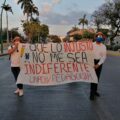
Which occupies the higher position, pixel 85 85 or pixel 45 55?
pixel 45 55

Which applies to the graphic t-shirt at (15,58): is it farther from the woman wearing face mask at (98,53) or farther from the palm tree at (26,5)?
the palm tree at (26,5)

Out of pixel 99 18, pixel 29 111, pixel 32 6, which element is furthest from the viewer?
pixel 32 6

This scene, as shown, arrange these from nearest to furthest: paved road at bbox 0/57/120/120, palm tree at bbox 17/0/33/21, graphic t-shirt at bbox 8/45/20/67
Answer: paved road at bbox 0/57/120/120 → graphic t-shirt at bbox 8/45/20/67 → palm tree at bbox 17/0/33/21

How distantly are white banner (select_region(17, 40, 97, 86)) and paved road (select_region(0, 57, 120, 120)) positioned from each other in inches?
19.7

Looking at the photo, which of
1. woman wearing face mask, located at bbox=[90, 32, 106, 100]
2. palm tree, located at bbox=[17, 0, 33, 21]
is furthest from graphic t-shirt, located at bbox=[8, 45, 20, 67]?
palm tree, located at bbox=[17, 0, 33, 21]

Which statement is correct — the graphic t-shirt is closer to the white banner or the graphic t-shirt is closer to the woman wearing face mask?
the white banner

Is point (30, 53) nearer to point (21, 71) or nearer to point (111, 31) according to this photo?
point (21, 71)

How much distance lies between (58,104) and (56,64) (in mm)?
1807

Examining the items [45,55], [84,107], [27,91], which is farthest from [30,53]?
[84,107]

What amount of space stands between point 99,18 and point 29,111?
85310 mm

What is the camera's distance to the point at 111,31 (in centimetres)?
9506

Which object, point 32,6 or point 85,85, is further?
point 32,6

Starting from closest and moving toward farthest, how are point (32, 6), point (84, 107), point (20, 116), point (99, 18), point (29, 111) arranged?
point (20, 116) → point (29, 111) → point (84, 107) → point (99, 18) → point (32, 6)

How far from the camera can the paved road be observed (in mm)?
8742
